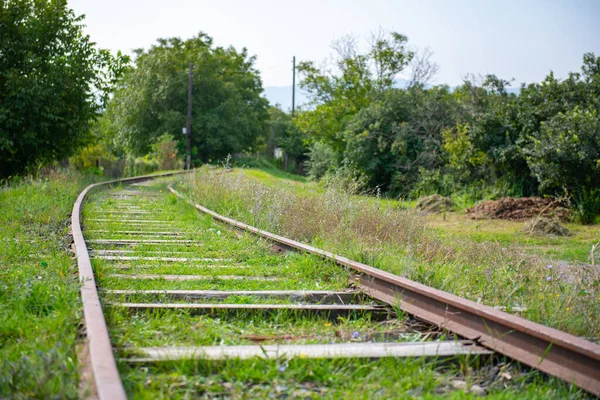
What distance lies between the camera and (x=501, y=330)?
3389mm

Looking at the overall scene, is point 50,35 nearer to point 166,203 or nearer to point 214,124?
point 166,203

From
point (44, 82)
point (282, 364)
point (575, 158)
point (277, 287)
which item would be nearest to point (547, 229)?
point (575, 158)

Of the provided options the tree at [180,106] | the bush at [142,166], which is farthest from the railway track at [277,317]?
the tree at [180,106]

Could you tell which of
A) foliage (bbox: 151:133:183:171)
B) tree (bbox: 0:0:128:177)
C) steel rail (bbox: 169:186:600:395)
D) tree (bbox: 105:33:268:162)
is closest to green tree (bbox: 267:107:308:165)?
tree (bbox: 105:33:268:162)

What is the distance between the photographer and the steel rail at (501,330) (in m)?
2.88

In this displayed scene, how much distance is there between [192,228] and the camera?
9.17 meters

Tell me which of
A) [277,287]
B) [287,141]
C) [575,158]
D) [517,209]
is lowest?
[517,209]

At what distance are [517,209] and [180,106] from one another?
39619 mm

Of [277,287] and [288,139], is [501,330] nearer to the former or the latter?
[277,287]

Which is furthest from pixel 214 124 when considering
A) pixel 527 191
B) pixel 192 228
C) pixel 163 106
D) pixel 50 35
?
pixel 192 228

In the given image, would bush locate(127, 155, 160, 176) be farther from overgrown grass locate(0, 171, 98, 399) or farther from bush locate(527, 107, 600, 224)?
overgrown grass locate(0, 171, 98, 399)

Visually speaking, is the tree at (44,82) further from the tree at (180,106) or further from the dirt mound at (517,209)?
the tree at (180,106)

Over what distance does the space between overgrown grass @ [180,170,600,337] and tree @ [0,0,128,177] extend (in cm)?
1126

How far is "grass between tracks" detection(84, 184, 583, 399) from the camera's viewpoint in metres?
2.76
